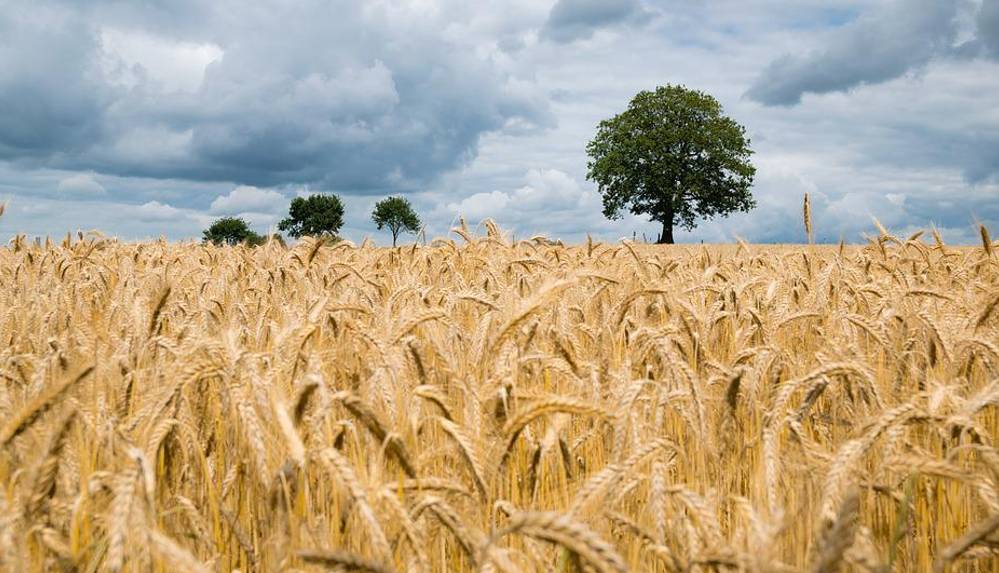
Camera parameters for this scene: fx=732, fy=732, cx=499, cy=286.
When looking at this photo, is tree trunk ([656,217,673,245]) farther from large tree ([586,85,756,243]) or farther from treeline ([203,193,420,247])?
treeline ([203,193,420,247])

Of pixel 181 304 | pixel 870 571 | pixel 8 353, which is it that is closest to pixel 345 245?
pixel 181 304

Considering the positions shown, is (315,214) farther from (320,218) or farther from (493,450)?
(493,450)

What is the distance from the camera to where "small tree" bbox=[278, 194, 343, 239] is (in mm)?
75375

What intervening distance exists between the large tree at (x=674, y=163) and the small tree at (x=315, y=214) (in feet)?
115

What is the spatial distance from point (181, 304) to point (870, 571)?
430 cm

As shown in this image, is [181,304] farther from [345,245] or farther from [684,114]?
[684,114]

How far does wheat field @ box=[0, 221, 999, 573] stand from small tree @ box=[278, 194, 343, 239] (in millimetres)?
72875

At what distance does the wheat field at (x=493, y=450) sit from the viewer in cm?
152

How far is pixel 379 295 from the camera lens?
5.34 m

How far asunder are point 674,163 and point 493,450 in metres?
49.0

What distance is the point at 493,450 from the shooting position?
185 cm

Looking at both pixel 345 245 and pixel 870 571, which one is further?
pixel 345 245

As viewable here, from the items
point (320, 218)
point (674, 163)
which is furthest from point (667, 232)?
point (320, 218)

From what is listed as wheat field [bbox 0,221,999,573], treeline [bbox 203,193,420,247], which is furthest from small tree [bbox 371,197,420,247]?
wheat field [bbox 0,221,999,573]
